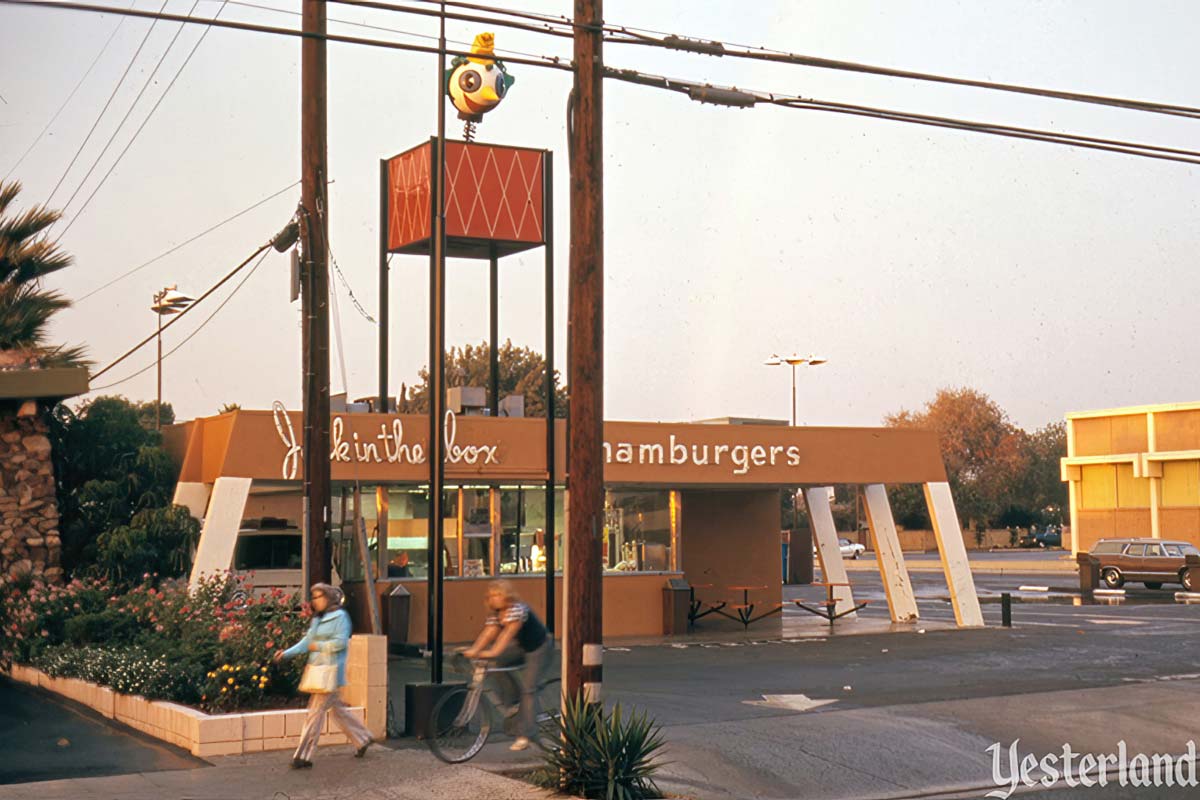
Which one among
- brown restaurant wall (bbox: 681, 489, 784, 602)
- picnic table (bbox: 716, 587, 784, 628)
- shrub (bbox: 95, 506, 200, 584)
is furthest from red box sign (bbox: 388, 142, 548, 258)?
picnic table (bbox: 716, 587, 784, 628)

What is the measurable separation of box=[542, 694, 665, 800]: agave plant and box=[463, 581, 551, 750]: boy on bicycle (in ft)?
5.73

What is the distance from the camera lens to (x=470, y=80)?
86.2ft

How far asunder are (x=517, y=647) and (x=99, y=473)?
15130 mm

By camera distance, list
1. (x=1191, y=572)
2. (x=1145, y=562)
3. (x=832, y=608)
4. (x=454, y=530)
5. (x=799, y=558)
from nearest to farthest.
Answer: (x=454, y=530) < (x=832, y=608) < (x=1191, y=572) < (x=1145, y=562) < (x=799, y=558)

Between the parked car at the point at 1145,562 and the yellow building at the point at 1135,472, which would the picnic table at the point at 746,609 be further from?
the yellow building at the point at 1135,472

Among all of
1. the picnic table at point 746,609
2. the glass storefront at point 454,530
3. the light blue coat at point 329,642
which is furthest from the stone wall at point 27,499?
the picnic table at point 746,609

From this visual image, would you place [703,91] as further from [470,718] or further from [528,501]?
[528,501]

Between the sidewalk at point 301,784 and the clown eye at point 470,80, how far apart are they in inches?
599

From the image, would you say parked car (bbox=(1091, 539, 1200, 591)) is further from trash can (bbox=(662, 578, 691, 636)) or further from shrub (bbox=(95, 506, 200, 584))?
shrub (bbox=(95, 506, 200, 584))

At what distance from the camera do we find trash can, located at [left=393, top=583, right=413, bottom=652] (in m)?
26.6

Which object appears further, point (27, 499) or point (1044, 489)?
point (1044, 489)

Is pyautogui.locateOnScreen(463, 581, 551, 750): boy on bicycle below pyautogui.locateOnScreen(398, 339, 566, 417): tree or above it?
below

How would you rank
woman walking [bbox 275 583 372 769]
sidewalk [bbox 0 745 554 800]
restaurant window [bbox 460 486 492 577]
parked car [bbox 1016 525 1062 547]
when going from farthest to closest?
parked car [bbox 1016 525 1062 547]
restaurant window [bbox 460 486 492 577]
woman walking [bbox 275 583 372 769]
sidewalk [bbox 0 745 554 800]

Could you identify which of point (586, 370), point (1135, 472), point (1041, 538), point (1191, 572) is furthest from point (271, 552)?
point (1041, 538)
